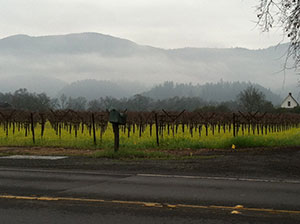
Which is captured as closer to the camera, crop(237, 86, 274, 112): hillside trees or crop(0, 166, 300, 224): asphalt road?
crop(0, 166, 300, 224): asphalt road

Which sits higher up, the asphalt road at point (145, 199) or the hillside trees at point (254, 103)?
the hillside trees at point (254, 103)

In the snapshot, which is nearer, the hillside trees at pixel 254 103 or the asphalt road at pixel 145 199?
the asphalt road at pixel 145 199

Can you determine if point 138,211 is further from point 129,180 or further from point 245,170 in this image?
point 245,170

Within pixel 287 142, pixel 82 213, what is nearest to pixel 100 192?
pixel 82 213

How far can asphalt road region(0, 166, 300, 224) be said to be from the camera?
5.42 m

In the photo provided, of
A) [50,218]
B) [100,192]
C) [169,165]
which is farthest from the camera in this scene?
[169,165]

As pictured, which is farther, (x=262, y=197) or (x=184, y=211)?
(x=262, y=197)

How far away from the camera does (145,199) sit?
6.61 m

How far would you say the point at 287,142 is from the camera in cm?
1923

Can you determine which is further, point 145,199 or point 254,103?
point 254,103

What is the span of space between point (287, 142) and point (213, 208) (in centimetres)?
1490

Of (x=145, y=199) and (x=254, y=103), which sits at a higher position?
(x=254, y=103)

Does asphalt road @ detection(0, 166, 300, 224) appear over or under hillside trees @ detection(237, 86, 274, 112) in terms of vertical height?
under

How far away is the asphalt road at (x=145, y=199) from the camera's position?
5418 mm
